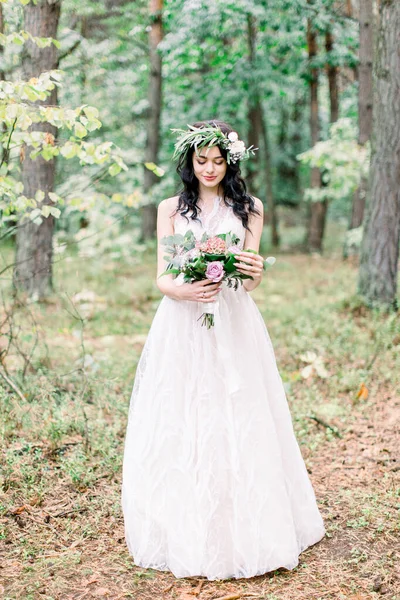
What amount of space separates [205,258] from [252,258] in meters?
0.28

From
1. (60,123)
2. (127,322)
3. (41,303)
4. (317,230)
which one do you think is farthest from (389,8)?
(317,230)

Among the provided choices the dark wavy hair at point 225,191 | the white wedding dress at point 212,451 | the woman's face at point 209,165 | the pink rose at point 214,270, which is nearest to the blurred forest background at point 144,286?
the white wedding dress at point 212,451

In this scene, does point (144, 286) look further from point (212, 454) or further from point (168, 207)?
point (212, 454)

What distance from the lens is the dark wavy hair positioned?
3.45 meters

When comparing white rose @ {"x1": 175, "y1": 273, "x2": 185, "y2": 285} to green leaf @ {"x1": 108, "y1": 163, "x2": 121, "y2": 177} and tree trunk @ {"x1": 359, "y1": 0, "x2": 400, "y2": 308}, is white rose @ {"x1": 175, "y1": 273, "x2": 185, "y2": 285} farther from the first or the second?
tree trunk @ {"x1": 359, "y1": 0, "x2": 400, "y2": 308}

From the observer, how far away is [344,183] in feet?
37.5

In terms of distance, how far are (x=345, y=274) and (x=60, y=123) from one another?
8.87m

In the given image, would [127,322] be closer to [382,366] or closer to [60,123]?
[382,366]

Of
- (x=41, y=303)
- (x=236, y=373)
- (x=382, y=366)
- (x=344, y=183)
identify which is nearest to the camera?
(x=236, y=373)

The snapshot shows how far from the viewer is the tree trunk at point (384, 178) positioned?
287 inches

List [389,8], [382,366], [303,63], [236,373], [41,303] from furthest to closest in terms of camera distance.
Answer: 1. [303,63]
2. [41,303]
3. [389,8]
4. [382,366]
5. [236,373]

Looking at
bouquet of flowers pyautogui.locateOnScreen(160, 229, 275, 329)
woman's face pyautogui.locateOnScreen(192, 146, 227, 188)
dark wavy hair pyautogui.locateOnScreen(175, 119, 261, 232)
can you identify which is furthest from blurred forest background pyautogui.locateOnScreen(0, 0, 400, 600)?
bouquet of flowers pyautogui.locateOnScreen(160, 229, 275, 329)

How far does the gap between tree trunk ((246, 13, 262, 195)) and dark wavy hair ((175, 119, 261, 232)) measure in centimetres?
848

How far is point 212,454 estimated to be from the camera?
328 cm
